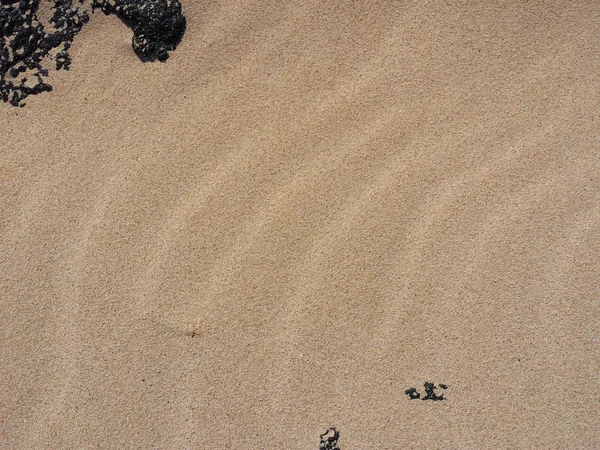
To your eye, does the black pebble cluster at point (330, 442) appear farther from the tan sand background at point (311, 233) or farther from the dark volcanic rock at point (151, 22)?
the dark volcanic rock at point (151, 22)

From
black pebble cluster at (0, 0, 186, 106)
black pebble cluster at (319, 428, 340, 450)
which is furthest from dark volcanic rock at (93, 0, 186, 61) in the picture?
black pebble cluster at (319, 428, 340, 450)

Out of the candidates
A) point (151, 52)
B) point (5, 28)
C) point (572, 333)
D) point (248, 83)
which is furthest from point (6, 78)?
point (572, 333)

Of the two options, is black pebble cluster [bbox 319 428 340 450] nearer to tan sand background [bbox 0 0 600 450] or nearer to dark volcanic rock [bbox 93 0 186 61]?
tan sand background [bbox 0 0 600 450]

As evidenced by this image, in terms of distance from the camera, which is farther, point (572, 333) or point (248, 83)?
point (248, 83)

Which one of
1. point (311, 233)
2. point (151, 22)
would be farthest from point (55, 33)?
point (311, 233)

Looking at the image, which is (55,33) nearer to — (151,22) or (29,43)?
(29,43)

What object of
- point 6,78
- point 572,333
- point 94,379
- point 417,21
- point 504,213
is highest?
point 6,78

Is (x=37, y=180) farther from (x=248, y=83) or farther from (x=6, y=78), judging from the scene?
(x=248, y=83)
